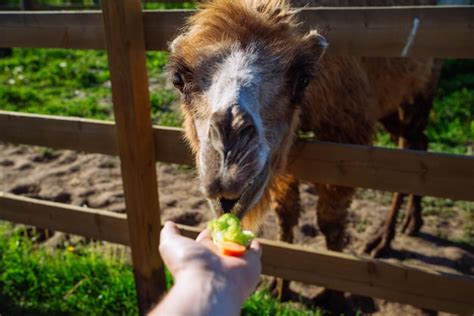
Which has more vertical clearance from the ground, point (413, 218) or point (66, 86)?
point (66, 86)

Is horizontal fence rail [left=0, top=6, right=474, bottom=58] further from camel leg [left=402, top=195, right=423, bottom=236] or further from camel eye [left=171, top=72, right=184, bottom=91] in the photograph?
camel leg [left=402, top=195, right=423, bottom=236]

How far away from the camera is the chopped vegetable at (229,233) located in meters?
1.77

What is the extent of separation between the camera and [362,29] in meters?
2.68

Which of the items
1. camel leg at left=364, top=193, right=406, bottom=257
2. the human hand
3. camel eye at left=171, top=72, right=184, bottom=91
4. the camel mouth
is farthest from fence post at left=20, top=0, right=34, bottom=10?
the human hand

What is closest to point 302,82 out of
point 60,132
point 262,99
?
point 262,99

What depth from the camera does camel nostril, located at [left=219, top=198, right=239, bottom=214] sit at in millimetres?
2205

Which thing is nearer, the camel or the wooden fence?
the camel

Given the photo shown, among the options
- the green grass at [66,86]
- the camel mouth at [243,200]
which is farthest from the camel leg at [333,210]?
the green grass at [66,86]

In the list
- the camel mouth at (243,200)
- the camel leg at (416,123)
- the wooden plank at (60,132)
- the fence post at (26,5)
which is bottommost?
the camel leg at (416,123)

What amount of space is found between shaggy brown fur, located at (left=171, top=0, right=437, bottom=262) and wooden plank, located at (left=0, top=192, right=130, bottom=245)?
3.38 ft

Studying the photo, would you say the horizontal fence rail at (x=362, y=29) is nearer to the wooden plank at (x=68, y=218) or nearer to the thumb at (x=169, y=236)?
the wooden plank at (x=68, y=218)

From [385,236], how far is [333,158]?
2.00 meters

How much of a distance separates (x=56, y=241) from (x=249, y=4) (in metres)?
3.11

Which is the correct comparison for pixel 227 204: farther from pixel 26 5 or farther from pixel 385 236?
pixel 26 5
